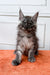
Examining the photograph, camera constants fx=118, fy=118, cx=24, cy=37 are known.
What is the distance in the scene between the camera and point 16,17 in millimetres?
1304

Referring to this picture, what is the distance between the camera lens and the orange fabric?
86 centimetres

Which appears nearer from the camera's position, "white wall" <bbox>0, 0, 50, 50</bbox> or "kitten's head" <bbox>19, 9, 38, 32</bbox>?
"kitten's head" <bbox>19, 9, 38, 32</bbox>

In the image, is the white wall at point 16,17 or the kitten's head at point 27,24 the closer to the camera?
the kitten's head at point 27,24

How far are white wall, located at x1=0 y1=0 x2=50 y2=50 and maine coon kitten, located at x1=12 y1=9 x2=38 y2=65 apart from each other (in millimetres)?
310

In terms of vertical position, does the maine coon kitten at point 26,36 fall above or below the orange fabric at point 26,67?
above

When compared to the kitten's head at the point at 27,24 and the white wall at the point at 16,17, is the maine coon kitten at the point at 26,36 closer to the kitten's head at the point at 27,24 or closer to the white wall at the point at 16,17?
the kitten's head at the point at 27,24

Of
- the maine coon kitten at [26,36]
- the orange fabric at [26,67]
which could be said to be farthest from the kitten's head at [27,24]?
the orange fabric at [26,67]

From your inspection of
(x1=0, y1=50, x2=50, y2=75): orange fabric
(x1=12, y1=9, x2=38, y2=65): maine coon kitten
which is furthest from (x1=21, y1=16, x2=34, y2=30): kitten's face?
(x1=0, y1=50, x2=50, y2=75): orange fabric

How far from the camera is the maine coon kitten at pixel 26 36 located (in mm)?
939

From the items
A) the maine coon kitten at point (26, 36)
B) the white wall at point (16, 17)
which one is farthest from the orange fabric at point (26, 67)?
the white wall at point (16, 17)

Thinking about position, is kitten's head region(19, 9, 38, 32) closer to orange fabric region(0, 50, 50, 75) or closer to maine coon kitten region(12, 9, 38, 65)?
maine coon kitten region(12, 9, 38, 65)

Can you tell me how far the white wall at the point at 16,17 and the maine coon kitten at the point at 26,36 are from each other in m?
0.31

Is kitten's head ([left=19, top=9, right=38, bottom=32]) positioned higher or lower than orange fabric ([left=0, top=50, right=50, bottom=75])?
higher

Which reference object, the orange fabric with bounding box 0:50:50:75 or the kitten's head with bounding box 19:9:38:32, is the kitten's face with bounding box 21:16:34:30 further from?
the orange fabric with bounding box 0:50:50:75
